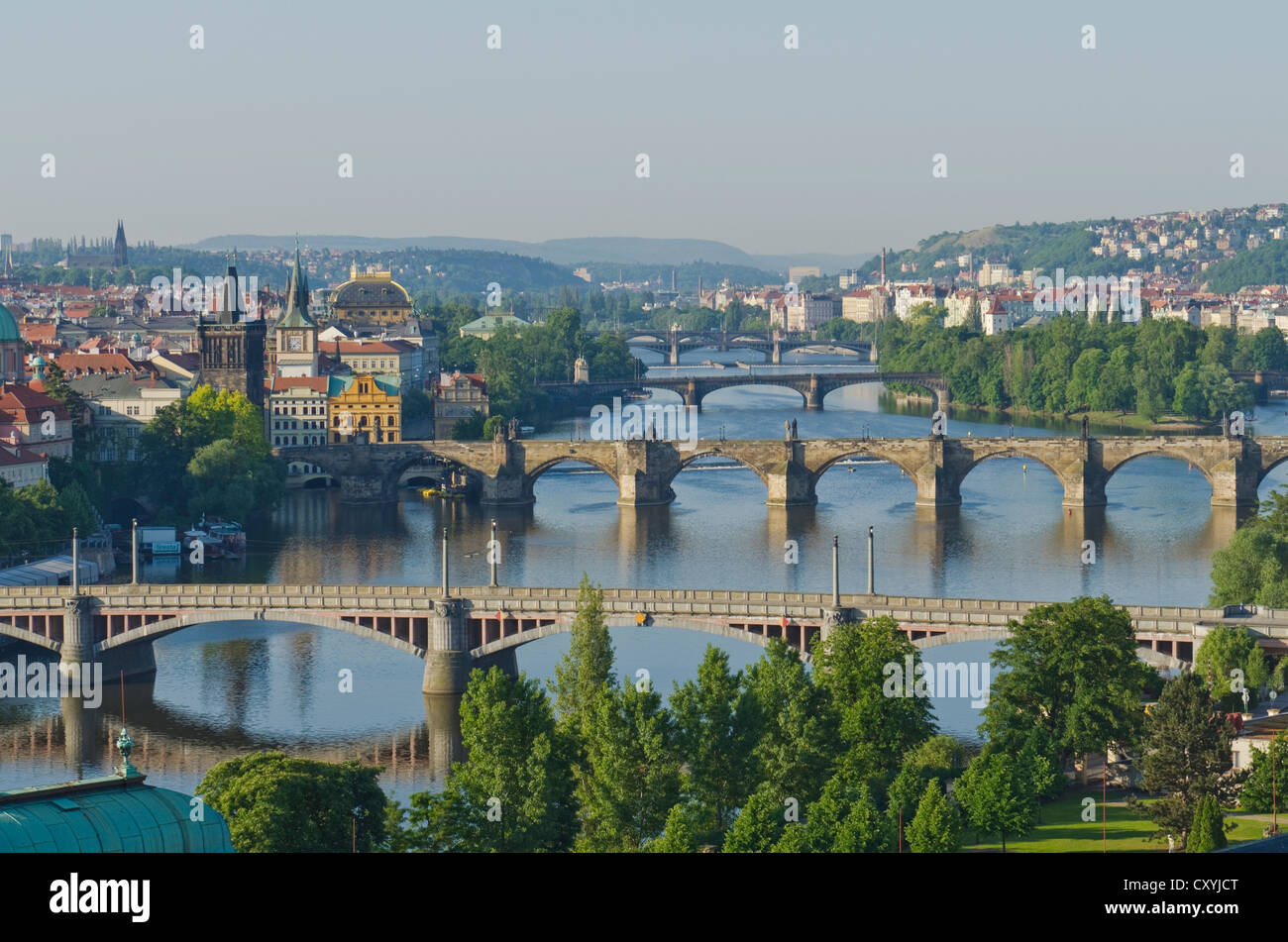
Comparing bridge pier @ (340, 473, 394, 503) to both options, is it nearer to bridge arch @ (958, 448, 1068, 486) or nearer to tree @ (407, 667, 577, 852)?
bridge arch @ (958, 448, 1068, 486)

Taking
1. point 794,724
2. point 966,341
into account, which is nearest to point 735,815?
point 794,724

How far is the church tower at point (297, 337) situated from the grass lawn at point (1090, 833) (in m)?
56.1

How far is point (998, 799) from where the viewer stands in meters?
23.3

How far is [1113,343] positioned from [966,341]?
37.5ft

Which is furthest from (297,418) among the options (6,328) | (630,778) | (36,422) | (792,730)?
(630,778)

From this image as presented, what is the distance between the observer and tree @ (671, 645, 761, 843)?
918 inches

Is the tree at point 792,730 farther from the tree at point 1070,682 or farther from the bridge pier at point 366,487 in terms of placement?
the bridge pier at point 366,487

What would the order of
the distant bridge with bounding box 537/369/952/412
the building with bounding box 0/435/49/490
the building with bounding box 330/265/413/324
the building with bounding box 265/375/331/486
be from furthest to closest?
1. the building with bounding box 330/265/413/324
2. the distant bridge with bounding box 537/369/952/412
3. the building with bounding box 265/375/331/486
4. the building with bounding box 0/435/49/490

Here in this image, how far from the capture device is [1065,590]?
43875 millimetres

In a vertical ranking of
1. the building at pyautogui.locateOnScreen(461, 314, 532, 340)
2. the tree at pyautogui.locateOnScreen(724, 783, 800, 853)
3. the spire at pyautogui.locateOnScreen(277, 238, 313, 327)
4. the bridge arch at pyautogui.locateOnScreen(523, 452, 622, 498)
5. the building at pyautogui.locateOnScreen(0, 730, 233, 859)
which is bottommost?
the tree at pyautogui.locateOnScreen(724, 783, 800, 853)

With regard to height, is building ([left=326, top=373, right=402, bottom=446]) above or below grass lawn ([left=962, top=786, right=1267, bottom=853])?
above

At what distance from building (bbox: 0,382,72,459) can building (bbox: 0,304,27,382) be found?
329 inches

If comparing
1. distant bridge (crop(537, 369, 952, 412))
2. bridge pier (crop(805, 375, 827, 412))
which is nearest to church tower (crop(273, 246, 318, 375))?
distant bridge (crop(537, 369, 952, 412))
